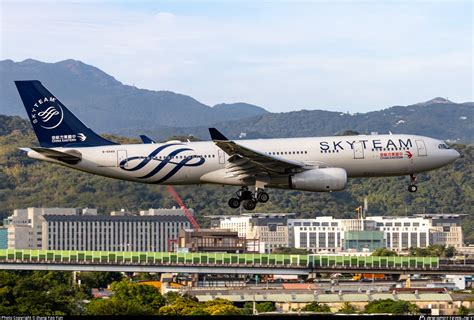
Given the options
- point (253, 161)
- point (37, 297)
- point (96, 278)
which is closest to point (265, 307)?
point (37, 297)

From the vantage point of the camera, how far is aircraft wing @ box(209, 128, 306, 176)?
75750 millimetres

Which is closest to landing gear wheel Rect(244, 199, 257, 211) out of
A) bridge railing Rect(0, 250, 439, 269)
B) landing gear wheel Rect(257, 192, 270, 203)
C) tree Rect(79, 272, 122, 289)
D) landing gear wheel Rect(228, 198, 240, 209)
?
landing gear wheel Rect(257, 192, 270, 203)

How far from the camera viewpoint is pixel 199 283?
164 m

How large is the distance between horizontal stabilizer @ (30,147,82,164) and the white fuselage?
12.6 inches

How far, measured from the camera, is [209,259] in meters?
160

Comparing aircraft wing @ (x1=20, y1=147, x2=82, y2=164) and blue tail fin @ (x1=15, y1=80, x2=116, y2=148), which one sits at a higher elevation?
blue tail fin @ (x1=15, y1=80, x2=116, y2=148)

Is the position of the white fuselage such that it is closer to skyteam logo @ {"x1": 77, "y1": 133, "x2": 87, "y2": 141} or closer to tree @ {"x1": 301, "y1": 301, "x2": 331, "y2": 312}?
skyteam logo @ {"x1": 77, "y1": 133, "x2": 87, "y2": 141}

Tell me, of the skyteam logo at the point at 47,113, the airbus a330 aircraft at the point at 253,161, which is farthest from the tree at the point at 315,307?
the skyteam logo at the point at 47,113

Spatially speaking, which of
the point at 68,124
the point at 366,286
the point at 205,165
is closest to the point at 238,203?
the point at 205,165

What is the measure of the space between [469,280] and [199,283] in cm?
3565

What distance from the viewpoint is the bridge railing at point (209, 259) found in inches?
6152

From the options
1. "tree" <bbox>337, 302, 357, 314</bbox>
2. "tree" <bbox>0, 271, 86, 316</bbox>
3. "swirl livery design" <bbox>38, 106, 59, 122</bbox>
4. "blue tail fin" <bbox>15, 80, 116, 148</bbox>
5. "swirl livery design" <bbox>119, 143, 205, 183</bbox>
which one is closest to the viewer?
"swirl livery design" <bbox>119, 143, 205, 183</bbox>

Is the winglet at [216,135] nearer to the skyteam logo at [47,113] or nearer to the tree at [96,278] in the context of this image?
the skyteam logo at [47,113]

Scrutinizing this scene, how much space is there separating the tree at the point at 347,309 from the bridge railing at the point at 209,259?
3536cm
